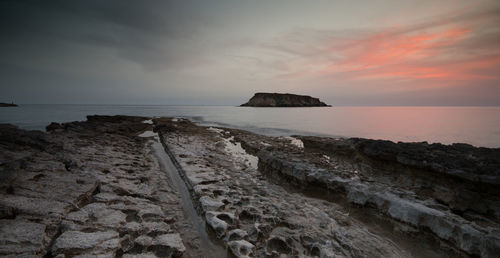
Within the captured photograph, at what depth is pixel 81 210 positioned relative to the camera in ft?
15.9

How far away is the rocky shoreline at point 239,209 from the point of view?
163 inches

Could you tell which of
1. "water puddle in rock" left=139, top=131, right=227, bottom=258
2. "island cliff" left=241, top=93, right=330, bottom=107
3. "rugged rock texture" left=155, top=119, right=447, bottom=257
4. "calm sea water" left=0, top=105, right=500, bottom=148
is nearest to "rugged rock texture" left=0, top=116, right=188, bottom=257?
"water puddle in rock" left=139, top=131, right=227, bottom=258

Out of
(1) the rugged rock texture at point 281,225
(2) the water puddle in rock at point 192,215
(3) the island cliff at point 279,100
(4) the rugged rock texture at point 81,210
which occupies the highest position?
(3) the island cliff at point 279,100

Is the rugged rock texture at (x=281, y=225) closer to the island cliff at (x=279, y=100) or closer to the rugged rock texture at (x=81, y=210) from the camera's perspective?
the rugged rock texture at (x=81, y=210)

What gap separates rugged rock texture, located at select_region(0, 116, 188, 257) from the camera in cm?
372

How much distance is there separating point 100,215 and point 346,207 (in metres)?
6.78

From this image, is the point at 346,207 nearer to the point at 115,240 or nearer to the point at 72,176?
the point at 115,240

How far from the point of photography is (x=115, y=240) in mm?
4062

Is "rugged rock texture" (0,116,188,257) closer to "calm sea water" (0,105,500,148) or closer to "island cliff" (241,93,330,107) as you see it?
"calm sea water" (0,105,500,148)

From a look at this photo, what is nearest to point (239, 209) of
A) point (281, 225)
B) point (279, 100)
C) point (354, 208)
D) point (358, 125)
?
point (281, 225)

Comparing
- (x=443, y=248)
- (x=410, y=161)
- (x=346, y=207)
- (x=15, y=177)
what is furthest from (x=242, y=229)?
(x=410, y=161)

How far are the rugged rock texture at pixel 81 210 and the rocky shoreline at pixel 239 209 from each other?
23mm

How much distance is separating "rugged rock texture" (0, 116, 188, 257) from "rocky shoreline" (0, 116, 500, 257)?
2cm

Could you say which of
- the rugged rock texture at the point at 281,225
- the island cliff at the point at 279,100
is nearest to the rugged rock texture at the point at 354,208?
the rugged rock texture at the point at 281,225
